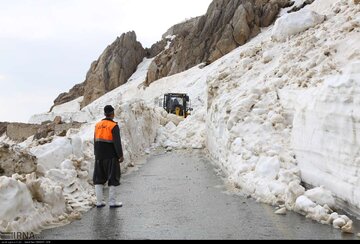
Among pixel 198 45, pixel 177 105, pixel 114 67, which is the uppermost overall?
pixel 198 45

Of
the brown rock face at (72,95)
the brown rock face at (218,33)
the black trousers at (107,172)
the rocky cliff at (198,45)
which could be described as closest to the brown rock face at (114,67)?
the rocky cliff at (198,45)

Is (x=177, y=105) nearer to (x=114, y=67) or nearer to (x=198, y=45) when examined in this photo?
(x=198, y=45)

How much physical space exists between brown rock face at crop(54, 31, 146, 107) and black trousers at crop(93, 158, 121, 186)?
6337 cm

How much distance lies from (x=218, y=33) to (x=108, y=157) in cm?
5419

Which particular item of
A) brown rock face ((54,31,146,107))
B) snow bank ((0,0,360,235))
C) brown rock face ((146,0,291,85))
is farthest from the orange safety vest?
brown rock face ((54,31,146,107))

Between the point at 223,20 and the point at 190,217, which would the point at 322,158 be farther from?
the point at 223,20

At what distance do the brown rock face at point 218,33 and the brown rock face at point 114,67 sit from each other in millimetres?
7985

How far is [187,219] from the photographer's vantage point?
754 centimetres

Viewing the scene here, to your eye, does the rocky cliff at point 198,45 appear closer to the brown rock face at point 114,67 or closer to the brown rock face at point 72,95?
the brown rock face at point 114,67

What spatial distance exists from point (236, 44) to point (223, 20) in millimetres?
5745

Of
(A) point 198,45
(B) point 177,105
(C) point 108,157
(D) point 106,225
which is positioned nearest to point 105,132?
(C) point 108,157

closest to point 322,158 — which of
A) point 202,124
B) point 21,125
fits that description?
point 202,124

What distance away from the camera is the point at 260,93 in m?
13.2

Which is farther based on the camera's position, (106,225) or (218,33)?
(218,33)
